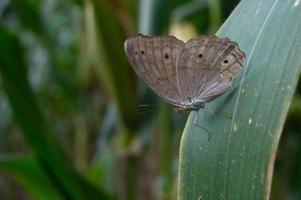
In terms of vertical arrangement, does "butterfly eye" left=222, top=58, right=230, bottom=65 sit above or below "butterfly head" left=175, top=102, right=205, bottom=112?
above

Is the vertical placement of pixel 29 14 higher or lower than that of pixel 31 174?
higher

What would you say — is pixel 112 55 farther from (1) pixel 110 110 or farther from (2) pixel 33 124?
(1) pixel 110 110

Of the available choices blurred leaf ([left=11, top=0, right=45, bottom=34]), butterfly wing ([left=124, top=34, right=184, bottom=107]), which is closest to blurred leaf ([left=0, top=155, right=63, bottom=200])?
butterfly wing ([left=124, top=34, right=184, bottom=107])

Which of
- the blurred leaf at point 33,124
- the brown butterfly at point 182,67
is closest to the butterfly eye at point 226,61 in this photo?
the brown butterfly at point 182,67

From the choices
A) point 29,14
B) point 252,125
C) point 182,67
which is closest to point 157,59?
point 182,67

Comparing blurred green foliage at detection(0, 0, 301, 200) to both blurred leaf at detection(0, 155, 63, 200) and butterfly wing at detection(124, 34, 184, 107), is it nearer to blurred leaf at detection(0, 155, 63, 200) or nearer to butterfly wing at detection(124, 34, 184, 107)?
blurred leaf at detection(0, 155, 63, 200)

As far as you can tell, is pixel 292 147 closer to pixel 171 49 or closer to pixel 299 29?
pixel 171 49
